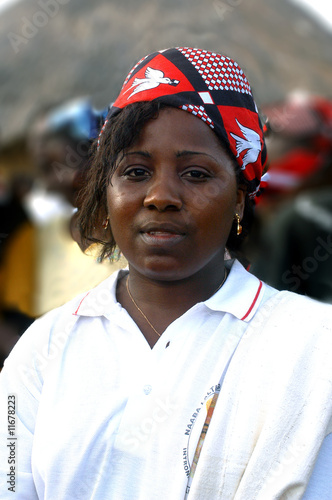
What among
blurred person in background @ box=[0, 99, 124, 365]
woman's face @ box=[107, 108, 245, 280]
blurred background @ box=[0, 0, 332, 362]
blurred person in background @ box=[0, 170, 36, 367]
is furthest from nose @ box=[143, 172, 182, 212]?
blurred background @ box=[0, 0, 332, 362]

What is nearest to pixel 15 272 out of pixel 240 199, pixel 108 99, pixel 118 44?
pixel 108 99

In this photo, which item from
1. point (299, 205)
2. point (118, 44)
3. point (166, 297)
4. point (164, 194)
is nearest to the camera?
point (164, 194)

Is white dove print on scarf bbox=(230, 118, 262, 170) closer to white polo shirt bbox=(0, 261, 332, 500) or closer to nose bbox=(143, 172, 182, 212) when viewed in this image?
nose bbox=(143, 172, 182, 212)

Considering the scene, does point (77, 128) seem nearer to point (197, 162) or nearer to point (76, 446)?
point (197, 162)

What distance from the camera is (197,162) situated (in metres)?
1.50

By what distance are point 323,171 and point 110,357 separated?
492 cm

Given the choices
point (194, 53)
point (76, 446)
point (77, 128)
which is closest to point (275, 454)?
point (76, 446)

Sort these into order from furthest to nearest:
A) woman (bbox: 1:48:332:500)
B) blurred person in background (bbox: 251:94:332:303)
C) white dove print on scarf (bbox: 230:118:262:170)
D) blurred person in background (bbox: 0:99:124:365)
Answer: blurred person in background (bbox: 251:94:332:303) → blurred person in background (bbox: 0:99:124:365) → white dove print on scarf (bbox: 230:118:262:170) → woman (bbox: 1:48:332:500)

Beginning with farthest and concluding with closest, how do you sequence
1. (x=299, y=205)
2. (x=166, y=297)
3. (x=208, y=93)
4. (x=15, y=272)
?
(x=299, y=205)
(x=15, y=272)
(x=166, y=297)
(x=208, y=93)

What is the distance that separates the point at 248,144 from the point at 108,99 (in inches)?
71.8

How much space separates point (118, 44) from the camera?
599cm

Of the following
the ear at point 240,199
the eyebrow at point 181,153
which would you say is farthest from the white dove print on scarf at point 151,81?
the ear at point 240,199

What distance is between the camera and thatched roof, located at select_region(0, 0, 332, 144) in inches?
225

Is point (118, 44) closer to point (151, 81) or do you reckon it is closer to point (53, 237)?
point (53, 237)
